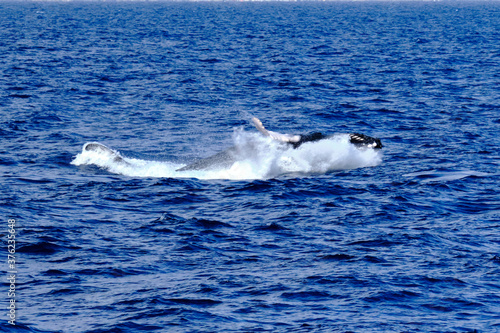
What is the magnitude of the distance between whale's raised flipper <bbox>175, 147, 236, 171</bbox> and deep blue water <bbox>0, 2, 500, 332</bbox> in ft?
1.33

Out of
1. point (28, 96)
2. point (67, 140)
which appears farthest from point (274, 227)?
point (28, 96)

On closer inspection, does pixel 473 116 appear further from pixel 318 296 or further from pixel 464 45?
pixel 464 45

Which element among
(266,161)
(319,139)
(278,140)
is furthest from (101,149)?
(319,139)

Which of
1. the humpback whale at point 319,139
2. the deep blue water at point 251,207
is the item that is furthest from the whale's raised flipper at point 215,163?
the humpback whale at point 319,139

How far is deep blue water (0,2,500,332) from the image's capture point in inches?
678

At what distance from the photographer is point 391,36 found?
102438mm

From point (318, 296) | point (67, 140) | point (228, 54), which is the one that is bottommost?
point (318, 296)

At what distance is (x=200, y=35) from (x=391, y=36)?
25893mm

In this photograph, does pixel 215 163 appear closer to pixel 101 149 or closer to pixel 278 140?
pixel 278 140

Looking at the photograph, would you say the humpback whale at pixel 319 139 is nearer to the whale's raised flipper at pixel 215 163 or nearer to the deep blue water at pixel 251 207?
the deep blue water at pixel 251 207

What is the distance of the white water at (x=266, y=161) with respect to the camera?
2981cm

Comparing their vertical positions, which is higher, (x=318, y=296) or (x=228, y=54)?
(x=228, y=54)

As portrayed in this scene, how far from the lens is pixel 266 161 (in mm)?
30438

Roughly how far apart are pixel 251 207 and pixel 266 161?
5.79 metres
